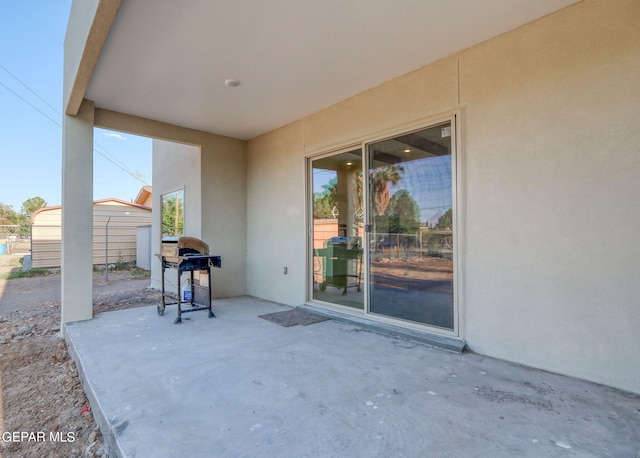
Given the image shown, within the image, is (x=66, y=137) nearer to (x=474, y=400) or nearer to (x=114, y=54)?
(x=114, y=54)

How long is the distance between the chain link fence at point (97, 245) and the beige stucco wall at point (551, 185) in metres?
9.52

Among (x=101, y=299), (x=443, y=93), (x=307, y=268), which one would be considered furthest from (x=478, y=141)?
(x=101, y=299)

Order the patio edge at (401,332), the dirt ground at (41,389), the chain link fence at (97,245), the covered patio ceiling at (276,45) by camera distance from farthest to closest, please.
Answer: the chain link fence at (97,245) → the patio edge at (401,332) → the covered patio ceiling at (276,45) → the dirt ground at (41,389)

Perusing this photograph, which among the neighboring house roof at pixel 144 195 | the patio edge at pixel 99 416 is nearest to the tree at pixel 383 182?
the patio edge at pixel 99 416

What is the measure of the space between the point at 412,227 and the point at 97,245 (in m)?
11.6

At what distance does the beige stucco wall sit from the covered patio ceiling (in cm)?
31

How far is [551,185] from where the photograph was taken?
96.0 inches

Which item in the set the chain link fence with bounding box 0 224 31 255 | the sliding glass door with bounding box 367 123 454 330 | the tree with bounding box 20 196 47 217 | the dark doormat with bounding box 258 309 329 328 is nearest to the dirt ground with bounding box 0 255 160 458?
the dark doormat with bounding box 258 309 329 328

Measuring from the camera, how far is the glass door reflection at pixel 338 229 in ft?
13.2

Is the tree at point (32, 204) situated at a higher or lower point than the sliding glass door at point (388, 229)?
higher

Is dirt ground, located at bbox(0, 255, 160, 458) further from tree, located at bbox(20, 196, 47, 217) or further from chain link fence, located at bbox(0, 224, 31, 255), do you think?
tree, located at bbox(20, 196, 47, 217)

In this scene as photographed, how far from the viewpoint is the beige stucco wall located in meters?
2.15

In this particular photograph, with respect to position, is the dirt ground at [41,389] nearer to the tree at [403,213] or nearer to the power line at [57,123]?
the tree at [403,213]

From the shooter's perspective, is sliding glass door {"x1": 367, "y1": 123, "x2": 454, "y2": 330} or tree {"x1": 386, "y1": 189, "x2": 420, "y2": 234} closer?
sliding glass door {"x1": 367, "y1": 123, "x2": 454, "y2": 330}
